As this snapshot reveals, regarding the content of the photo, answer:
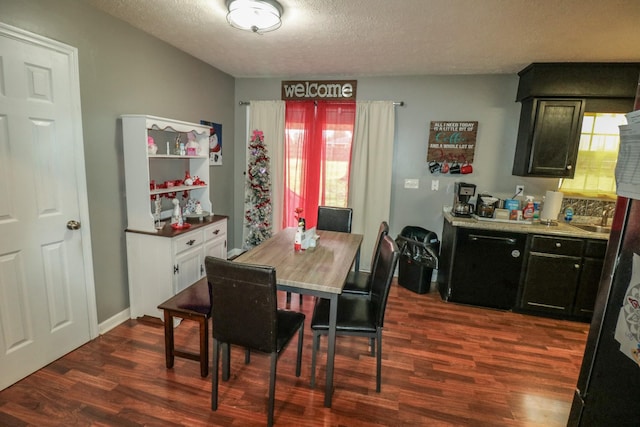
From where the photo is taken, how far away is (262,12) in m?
2.05

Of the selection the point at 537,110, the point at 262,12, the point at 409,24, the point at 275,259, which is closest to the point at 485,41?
the point at 409,24

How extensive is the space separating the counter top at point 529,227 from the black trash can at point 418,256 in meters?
0.37

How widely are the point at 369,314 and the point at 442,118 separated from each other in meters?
2.66

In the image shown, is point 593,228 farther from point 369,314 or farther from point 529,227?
point 369,314

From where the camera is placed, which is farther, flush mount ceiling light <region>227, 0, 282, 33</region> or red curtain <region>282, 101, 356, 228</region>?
red curtain <region>282, 101, 356, 228</region>

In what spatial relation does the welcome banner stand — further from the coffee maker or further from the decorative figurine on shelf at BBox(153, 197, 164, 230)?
the decorative figurine on shelf at BBox(153, 197, 164, 230)

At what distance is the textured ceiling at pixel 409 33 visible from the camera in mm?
2045

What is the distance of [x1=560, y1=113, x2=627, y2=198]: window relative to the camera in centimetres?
325

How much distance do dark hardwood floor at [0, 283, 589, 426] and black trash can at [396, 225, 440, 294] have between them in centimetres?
81

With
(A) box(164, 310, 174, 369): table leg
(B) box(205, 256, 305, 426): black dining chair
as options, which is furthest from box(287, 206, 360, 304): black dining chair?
(B) box(205, 256, 305, 426): black dining chair

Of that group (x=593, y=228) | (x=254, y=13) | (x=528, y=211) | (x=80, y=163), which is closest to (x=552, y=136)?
(x=528, y=211)

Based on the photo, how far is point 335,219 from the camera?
335 centimetres

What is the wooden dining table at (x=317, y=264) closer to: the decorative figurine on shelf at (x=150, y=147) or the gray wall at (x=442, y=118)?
the decorative figurine on shelf at (x=150, y=147)

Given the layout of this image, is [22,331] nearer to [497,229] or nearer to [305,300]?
[305,300]
